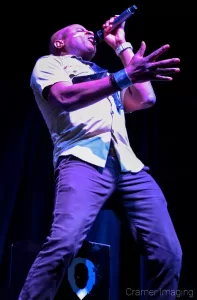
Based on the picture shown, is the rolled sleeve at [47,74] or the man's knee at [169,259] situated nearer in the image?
the man's knee at [169,259]

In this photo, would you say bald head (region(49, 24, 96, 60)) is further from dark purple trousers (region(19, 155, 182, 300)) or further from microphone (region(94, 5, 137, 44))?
dark purple trousers (region(19, 155, 182, 300))

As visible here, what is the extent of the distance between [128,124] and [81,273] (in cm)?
118

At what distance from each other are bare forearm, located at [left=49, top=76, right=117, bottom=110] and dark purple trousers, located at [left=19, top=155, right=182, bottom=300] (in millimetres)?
182

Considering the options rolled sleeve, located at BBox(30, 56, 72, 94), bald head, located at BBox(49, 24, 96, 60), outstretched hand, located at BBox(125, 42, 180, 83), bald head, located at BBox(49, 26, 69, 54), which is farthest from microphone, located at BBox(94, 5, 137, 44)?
outstretched hand, located at BBox(125, 42, 180, 83)

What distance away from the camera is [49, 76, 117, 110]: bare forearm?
3.55 feet

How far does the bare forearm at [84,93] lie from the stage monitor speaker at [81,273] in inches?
21.5

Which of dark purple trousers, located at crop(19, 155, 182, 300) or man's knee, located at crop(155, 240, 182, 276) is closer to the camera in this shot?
dark purple trousers, located at crop(19, 155, 182, 300)

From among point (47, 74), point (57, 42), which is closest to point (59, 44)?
point (57, 42)

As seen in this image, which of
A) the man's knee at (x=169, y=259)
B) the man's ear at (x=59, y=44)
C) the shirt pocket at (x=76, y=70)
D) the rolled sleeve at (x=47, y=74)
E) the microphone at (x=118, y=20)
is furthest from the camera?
the man's ear at (x=59, y=44)

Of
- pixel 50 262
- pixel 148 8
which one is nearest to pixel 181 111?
pixel 148 8

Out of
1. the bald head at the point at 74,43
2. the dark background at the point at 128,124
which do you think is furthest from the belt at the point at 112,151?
the dark background at the point at 128,124

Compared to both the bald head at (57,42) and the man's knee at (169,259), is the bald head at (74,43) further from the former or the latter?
the man's knee at (169,259)

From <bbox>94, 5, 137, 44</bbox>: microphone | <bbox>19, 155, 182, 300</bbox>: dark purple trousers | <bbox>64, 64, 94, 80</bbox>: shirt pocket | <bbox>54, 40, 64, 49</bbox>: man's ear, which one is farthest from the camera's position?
<bbox>54, 40, 64, 49</bbox>: man's ear

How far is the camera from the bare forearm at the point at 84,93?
3.55 ft
